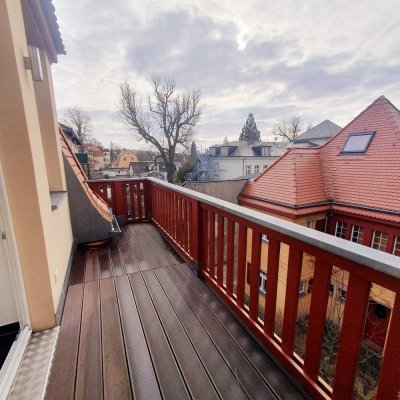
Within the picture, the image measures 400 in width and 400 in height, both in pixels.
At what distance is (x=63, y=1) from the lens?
2.65 meters

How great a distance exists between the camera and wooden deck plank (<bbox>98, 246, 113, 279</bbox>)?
236cm

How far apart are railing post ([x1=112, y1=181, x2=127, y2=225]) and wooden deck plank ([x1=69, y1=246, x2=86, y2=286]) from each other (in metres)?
1.12

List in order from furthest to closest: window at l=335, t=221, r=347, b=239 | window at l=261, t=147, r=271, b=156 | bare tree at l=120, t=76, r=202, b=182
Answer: window at l=261, t=147, r=271, b=156, bare tree at l=120, t=76, r=202, b=182, window at l=335, t=221, r=347, b=239

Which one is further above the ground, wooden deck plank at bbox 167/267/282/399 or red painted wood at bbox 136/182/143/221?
red painted wood at bbox 136/182/143/221

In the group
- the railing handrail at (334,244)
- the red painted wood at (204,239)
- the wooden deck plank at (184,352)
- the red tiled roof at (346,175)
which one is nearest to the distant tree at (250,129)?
the red tiled roof at (346,175)

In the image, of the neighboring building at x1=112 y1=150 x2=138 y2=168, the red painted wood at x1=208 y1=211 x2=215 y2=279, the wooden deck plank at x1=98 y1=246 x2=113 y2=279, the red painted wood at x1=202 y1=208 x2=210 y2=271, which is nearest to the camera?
the red painted wood at x1=208 y1=211 x2=215 y2=279

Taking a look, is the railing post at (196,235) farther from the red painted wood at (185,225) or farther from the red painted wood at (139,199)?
the red painted wood at (139,199)

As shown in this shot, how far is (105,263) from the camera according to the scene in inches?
103

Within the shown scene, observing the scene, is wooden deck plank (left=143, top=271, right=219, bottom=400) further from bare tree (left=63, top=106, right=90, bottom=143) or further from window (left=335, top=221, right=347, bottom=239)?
bare tree (left=63, top=106, right=90, bottom=143)

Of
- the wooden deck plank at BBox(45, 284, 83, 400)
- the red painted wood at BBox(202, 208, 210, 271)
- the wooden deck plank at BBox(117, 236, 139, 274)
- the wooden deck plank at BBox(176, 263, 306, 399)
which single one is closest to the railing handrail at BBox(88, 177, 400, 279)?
the red painted wood at BBox(202, 208, 210, 271)

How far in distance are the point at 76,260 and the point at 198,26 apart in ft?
19.2

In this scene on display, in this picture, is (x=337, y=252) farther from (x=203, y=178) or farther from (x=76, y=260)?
(x=203, y=178)

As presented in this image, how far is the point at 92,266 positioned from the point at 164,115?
15409mm

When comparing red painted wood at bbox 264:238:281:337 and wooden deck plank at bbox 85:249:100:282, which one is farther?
wooden deck plank at bbox 85:249:100:282
